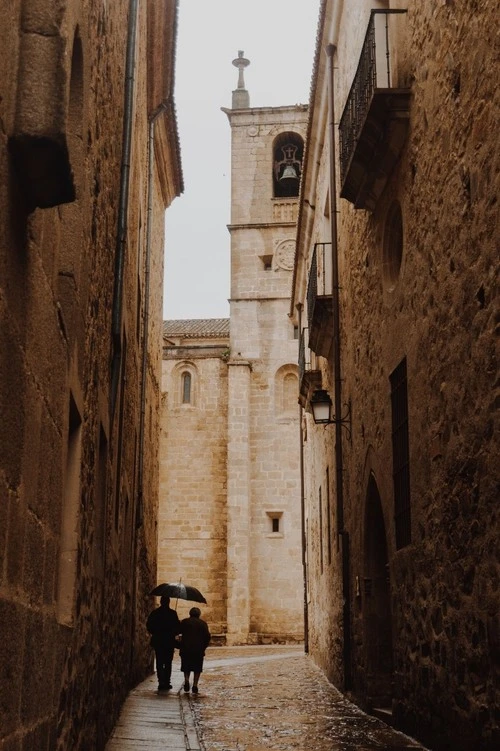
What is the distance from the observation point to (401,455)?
8.84m

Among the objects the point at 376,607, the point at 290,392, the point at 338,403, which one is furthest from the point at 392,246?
the point at 290,392

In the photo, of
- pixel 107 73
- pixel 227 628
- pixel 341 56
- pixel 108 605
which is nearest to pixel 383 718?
pixel 108 605

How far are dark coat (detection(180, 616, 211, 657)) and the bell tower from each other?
739 inches

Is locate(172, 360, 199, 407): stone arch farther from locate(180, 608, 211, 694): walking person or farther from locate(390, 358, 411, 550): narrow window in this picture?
locate(390, 358, 411, 550): narrow window

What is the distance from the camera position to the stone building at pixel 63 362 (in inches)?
119

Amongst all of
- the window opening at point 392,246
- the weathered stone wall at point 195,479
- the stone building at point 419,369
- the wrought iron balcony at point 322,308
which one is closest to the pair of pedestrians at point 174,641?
the stone building at point 419,369

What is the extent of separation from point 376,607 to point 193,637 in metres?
3.98

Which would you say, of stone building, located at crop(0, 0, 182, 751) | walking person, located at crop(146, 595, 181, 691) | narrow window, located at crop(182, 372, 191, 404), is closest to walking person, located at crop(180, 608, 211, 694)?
walking person, located at crop(146, 595, 181, 691)

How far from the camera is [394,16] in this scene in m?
8.89

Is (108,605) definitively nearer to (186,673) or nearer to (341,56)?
(186,673)

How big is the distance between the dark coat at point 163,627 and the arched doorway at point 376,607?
404cm

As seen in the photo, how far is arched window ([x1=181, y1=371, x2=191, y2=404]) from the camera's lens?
1462 inches

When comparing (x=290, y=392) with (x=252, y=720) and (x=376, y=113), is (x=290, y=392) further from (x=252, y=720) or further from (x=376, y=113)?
(x=376, y=113)

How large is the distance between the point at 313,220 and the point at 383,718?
429 inches
